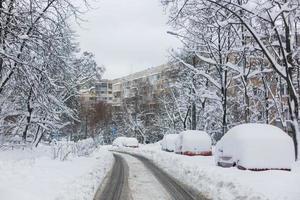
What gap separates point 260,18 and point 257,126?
4.55m

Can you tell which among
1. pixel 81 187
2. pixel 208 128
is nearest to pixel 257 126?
pixel 81 187

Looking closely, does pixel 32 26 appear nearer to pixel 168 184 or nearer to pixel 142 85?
pixel 168 184

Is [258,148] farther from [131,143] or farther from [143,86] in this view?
[143,86]

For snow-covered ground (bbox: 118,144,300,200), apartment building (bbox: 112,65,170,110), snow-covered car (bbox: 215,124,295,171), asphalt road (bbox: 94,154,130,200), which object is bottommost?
asphalt road (bbox: 94,154,130,200)

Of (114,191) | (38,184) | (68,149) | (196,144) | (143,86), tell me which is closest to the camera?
(38,184)

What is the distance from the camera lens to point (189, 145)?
33531 millimetres

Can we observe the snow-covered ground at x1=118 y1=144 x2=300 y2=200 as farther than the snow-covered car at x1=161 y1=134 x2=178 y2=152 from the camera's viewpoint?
No

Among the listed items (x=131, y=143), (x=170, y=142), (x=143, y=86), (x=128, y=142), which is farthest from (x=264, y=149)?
(x=143, y=86)

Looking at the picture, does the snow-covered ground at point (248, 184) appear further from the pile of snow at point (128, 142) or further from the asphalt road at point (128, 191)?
the pile of snow at point (128, 142)

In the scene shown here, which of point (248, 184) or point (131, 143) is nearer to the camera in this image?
point (248, 184)

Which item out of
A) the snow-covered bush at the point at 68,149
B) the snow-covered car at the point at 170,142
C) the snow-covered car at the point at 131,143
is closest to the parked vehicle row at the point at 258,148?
the snow-covered bush at the point at 68,149

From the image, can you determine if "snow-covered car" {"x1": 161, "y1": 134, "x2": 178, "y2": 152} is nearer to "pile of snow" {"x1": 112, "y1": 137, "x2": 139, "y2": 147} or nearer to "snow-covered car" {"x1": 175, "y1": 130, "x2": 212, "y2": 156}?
"snow-covered car" {"x1": 175, "y1": 130, "x2": 212, "y2": 156}

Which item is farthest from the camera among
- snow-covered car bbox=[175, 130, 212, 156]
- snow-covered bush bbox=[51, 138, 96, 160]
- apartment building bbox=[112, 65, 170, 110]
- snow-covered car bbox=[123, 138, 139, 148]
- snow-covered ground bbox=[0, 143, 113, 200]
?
apartment building bbox=[112, 65, 170, 110]

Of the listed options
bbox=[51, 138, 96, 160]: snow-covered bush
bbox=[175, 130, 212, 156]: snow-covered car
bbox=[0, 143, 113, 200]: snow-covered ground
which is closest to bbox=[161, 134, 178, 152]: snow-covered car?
bbox=[175, 130, 212, 156]: snow-covered car
